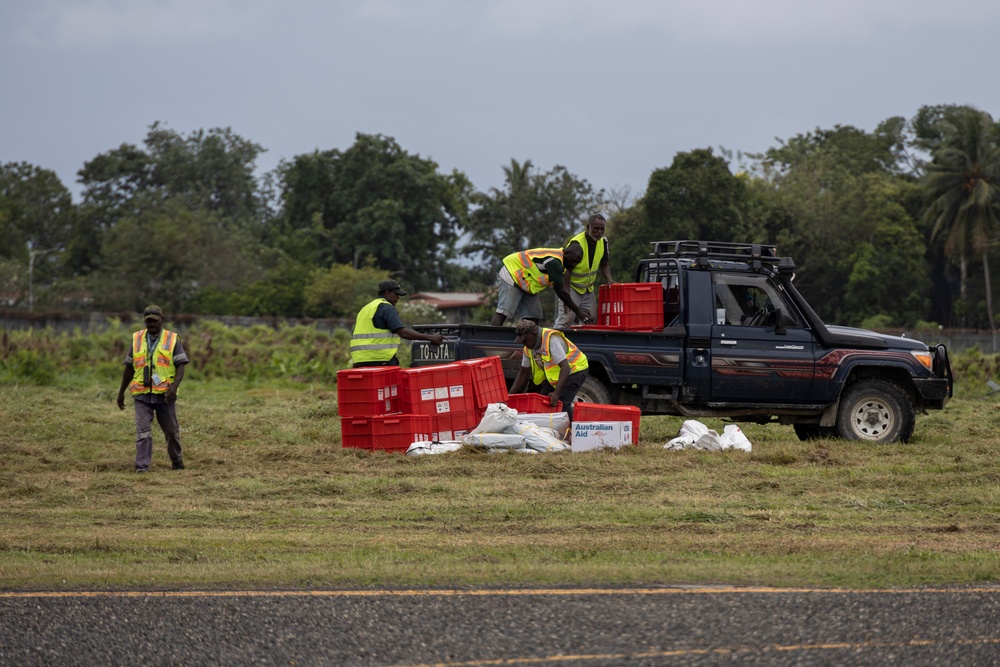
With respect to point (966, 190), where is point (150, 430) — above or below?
below

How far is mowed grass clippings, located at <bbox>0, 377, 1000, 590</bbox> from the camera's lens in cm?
867

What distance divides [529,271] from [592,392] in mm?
1580

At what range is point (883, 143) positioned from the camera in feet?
278

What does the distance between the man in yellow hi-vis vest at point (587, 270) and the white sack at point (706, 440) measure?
6.19 feet

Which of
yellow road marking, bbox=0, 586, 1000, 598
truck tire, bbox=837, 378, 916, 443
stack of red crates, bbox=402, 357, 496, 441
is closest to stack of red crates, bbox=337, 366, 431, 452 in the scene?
stack of red crates, bbox=402, 357, 496, 441

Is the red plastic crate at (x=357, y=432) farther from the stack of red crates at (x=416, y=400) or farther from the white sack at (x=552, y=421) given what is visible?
the white sack at (x=552, y=421)

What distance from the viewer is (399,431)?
1478 cm

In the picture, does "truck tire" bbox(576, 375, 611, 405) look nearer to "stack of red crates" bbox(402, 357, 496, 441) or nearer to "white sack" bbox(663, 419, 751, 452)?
"white sack" bbox(663, 419, 751, 452)

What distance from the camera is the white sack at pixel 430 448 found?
1445 centimetres

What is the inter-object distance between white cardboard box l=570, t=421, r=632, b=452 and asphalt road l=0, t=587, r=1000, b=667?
21.7 feet

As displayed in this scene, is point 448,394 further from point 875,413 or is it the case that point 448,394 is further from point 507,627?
point 507,627

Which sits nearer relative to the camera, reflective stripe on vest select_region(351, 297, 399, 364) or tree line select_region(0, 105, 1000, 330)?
reflective stripe on vest select_region(351, 297, 399, 364)

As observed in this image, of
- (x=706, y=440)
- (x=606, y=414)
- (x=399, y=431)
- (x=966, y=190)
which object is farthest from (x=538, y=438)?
(x=966, y=190)

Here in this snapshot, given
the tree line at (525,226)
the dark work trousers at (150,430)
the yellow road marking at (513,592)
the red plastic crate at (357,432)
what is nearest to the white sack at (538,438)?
the red plastic crate at (357,432)
